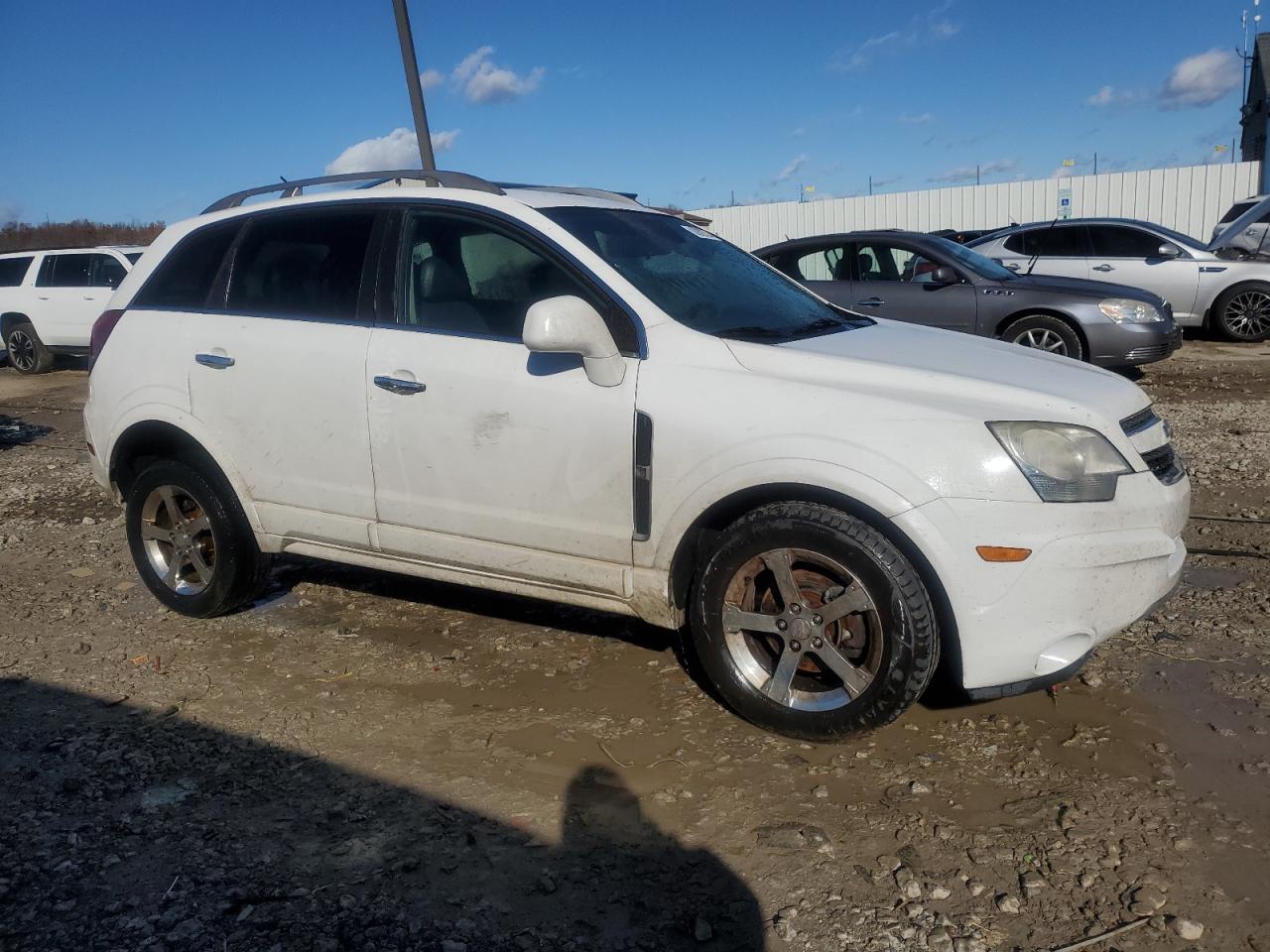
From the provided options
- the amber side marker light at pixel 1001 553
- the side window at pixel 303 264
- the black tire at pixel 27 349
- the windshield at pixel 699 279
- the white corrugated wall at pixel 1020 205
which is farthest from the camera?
the white corrugated wall at pixel 1020 205

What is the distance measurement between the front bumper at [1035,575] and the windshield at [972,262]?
23.9 feet

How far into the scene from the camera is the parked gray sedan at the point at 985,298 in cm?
972

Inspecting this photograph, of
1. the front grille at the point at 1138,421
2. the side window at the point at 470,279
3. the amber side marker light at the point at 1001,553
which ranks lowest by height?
the amber side marker light at the point at 1001,553

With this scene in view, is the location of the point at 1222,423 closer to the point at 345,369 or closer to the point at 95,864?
the point at 345,369

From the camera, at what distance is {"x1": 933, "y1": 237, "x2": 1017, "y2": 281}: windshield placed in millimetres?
10000

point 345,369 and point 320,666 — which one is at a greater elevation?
point 345,369

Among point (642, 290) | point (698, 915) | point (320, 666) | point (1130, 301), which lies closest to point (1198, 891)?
point (698, 915)

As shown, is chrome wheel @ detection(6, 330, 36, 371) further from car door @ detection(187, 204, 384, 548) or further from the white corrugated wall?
the white corrugated wall

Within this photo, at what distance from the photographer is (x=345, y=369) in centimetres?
401

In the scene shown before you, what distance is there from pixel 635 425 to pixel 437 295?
1.07m

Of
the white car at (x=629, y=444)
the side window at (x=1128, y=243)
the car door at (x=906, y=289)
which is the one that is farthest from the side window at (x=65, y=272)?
the side window at (x=1128, y=243)

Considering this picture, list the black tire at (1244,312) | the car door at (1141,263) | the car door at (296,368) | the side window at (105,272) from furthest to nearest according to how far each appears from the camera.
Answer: the side window at (105,272) → the car door at (1141,263) → the black tire at (1244,312) → the car door at (296,368)

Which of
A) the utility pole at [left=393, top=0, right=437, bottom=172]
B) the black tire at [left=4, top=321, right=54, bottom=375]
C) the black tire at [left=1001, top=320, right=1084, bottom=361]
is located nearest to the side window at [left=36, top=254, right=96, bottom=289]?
the black tire at [left=4, top=321, right=54, bottom=375]

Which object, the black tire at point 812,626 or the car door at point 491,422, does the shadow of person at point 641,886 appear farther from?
the car door at point 491,422
